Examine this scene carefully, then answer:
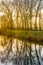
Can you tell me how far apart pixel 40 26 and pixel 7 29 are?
2.16 m

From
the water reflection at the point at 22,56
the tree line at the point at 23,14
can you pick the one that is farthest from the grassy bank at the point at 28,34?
the water reflection at the point at 22,56

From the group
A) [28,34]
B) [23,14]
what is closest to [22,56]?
[28,34]

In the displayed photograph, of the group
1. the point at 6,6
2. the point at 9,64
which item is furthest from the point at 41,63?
the point at 6,6

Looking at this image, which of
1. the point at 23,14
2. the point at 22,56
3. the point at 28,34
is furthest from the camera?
the point at 23,14

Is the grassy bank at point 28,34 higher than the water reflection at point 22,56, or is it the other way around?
the grassy bank at point 28,34

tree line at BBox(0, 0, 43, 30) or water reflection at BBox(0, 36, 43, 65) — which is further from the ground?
tree line at BBox(0, 0, 43, 30)

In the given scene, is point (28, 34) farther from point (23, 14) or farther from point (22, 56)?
point (22, 56)

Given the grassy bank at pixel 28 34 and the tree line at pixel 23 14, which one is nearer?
the grassy bank at pixel 28 34

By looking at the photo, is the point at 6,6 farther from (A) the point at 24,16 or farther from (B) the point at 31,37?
(B) the point at 31,37

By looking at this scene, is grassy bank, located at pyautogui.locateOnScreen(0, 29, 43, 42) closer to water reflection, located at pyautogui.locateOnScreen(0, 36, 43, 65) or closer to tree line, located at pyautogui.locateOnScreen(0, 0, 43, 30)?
tree line, located at pyautogui.locateOnScreen(0, 0, 43, 30)

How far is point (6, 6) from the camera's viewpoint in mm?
10461

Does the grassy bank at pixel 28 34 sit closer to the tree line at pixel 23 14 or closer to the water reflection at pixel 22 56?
the tree line at pixel 23 14

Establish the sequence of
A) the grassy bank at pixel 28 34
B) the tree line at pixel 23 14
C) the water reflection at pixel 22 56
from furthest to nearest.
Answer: the tree line at pixel 23 14, the grassy bank at pixel 28 34, the water reflection at pixel 22 56

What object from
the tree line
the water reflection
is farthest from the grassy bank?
the water reflection
